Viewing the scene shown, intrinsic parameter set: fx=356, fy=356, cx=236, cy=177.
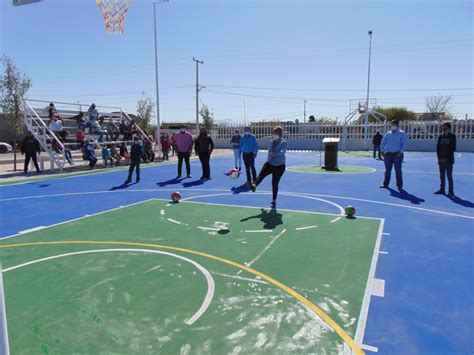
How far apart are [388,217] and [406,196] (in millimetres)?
2721

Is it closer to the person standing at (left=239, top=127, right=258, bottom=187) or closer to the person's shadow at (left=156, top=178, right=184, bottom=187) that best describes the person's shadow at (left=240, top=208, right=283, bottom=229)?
the person standing at (left=239, top=127, right=258, bottom=187)

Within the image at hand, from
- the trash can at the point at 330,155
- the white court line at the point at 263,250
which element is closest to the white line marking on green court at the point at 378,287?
the white court line at the point at 263,250

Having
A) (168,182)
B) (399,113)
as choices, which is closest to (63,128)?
(168,182)

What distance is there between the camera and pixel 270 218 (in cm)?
724

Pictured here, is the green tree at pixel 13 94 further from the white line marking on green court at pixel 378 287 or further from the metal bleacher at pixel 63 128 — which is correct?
the white line marking on green court at pixel 378 287

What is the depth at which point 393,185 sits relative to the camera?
11.5m

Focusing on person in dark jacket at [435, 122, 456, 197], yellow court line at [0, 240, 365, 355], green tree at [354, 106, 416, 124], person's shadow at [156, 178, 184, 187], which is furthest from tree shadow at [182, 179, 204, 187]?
green tree at [354, 106, 416, 124]

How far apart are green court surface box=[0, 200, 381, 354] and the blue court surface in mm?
327

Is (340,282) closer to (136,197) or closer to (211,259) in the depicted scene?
(211,259)

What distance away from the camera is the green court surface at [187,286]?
3.12 meters

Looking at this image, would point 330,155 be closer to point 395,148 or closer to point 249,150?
point 395,148

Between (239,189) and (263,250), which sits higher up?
(239,189)

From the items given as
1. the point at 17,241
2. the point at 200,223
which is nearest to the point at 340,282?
the point at 200,223

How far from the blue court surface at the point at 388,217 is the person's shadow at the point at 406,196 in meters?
0.03
